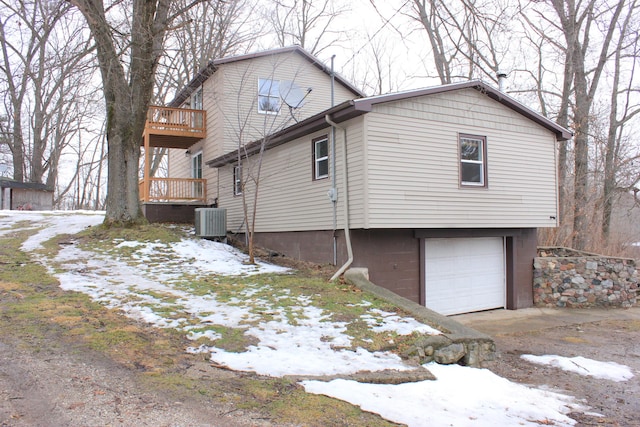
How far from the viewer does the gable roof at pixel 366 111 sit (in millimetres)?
9109

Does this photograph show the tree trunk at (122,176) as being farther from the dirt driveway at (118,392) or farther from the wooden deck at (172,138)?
the dirt driveway at (118,392)

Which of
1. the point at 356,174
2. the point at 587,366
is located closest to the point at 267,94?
the point at 356,174

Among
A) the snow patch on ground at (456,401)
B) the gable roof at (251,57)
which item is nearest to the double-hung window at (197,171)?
the gable roof at (251,57)

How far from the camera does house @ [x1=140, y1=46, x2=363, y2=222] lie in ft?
52.3

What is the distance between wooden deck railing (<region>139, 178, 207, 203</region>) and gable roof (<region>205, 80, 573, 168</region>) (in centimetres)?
365

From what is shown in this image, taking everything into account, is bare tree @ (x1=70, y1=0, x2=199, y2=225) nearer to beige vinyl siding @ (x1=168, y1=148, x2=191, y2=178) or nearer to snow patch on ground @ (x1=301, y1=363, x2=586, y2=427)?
beige vinyl siding @ (x1=168, y1=148, x2=191, y2=178)

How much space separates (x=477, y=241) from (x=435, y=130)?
3225 millimetres

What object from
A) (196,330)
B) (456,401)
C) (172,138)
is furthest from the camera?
(172,138)

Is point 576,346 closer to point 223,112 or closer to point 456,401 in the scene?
point 456,401

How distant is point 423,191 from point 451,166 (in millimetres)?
1051

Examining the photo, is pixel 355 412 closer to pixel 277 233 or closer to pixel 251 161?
pixel 277 233

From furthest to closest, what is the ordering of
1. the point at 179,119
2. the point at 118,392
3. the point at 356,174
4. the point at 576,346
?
the point at 179,119
the point at 356,174
the point at 576,346
the point at 118,392

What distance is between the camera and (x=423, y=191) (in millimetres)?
9977

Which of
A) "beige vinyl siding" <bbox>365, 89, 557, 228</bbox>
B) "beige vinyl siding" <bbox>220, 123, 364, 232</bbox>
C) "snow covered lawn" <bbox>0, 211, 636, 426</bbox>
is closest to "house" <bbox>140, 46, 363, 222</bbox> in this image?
"beige vinyl siding" <bbox>220, 123, 364, 232</bbox>
